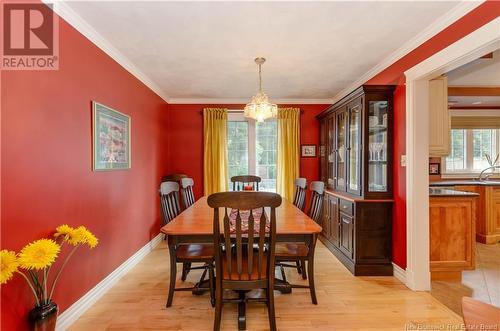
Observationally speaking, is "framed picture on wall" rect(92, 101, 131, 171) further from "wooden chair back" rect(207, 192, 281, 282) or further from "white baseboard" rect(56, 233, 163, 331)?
"wooden chair back" rect(207, 192, 281, 282)

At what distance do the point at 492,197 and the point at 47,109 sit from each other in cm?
573

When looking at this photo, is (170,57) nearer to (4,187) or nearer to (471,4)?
(4,187)

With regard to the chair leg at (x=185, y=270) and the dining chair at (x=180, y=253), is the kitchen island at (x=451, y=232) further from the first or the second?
the chair leg at (x=185, y=270)

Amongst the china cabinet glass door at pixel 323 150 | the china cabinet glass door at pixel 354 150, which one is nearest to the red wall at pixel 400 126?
the china cabinet glass door at pixel 354 150

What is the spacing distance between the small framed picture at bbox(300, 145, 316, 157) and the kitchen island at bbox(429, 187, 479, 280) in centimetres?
233

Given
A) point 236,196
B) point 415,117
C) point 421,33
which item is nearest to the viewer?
point 236,196

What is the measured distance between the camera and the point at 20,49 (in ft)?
5.51

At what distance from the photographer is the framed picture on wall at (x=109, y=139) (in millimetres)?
2381

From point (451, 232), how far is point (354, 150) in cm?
136

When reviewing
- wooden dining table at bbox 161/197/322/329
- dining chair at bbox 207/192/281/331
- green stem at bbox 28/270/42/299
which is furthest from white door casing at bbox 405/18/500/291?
green stem at bbox 28/270/42/299

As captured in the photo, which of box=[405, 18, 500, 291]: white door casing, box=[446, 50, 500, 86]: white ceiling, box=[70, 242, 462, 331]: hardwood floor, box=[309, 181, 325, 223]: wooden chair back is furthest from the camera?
box=[446, 50, 500, 86]: white ceiling

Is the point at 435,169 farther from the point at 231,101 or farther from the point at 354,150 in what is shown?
the point at 231,101

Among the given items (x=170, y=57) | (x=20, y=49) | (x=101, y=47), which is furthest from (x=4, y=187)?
(x=170, y=57)

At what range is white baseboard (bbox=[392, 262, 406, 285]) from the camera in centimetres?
272
